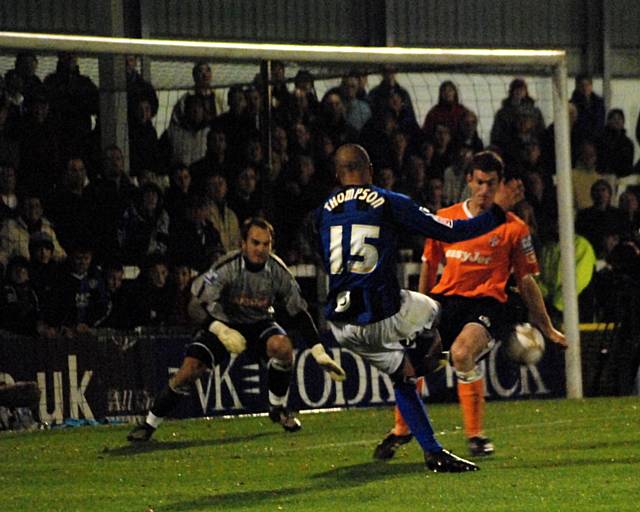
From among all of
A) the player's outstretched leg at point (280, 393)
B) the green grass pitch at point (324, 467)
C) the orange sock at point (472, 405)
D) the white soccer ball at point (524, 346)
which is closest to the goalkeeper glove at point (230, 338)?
the green grass pitch at point (324, 467)

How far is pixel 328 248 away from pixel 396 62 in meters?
5.52

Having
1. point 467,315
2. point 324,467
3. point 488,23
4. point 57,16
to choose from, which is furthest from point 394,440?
point 488,23

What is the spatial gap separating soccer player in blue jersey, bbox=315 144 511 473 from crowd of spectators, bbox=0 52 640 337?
4672mm

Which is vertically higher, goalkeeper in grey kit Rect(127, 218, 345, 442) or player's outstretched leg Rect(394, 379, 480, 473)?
goalkeeper in grey kit Rect(127, 218, 345, 442)

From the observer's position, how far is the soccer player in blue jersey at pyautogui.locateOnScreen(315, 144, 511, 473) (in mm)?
9602

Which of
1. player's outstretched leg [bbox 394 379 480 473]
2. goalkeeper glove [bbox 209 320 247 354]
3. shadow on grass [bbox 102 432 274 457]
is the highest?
goalkeeper glove [bbox 209 320 247 354]

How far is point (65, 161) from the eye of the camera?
47.3ft

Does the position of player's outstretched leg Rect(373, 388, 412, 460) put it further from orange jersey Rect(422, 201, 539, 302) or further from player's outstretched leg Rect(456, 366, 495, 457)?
orange jersey Rect(422, 201, 539, 302)

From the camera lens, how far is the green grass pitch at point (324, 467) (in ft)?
27.8

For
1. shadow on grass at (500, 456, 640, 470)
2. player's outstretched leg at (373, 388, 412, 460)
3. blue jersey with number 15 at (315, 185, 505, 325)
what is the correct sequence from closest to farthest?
blue jersey with number 15 at (315, 185, 505, 325)
shadow on grass at (500, 456, 640, 470)
player's outstretched leg at (373, 388, 412, 460)

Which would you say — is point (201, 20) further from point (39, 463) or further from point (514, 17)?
point (39, 463)

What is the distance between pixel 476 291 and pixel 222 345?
245cm

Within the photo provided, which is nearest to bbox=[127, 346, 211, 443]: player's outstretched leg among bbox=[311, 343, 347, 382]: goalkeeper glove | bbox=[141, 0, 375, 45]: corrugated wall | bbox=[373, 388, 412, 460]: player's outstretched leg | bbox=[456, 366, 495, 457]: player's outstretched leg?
bbox=[311, 343, 347, 382]: goalkeeper glove

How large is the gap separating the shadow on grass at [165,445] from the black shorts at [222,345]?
580mm
